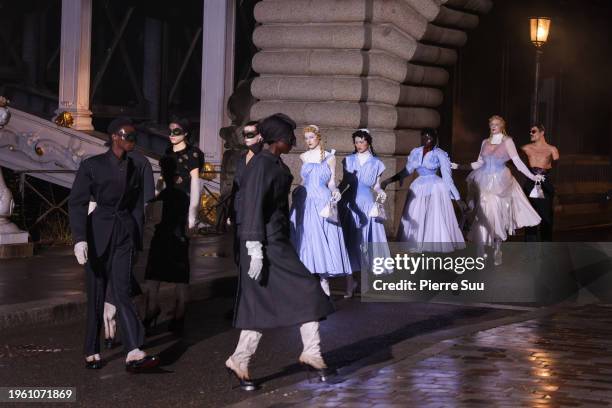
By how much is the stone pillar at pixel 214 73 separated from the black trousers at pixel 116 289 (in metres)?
12.5

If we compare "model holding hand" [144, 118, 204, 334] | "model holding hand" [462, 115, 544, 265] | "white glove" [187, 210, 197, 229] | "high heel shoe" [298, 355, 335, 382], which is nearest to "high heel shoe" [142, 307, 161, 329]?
"model holding hand" [144, 118, 204, 334]

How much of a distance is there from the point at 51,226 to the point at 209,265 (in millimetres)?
3351

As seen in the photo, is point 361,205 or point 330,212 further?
point 361,205

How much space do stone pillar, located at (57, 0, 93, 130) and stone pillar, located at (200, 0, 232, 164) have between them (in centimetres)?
192

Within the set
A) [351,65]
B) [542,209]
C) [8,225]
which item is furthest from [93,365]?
[351,65]

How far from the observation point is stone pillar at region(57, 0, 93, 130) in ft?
75.0

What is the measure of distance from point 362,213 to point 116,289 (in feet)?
17.2

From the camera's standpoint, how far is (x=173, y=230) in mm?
11758

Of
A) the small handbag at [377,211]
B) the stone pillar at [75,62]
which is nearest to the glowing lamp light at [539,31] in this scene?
the stone pillar at [75,62]

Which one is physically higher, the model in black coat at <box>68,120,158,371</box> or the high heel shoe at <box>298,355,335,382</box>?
the model in black coat at <box>68,120,158,371</box>

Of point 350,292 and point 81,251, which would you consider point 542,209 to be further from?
point 81,251

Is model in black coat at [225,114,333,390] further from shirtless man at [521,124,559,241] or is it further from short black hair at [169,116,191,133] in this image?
shirtless man at [521,124,559,241]

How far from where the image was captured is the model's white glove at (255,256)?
29.1ft

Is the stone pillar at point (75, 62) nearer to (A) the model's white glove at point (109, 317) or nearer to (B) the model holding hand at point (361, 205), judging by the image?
(B) the model holding hand at point (361, 205)
